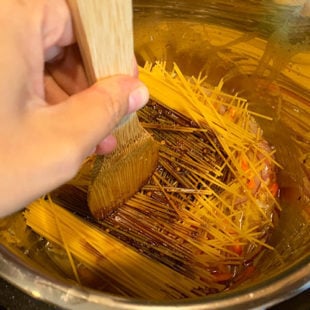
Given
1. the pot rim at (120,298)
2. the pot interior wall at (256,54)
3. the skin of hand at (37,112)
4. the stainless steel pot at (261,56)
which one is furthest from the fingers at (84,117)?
the pot interior wall at (256,54)

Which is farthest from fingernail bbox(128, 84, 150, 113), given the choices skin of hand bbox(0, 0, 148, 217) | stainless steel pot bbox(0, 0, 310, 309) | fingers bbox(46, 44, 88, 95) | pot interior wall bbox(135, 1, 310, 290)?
pot interior wall bbox(135, 1, 310, 290)

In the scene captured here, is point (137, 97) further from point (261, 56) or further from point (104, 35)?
point (261, 56)

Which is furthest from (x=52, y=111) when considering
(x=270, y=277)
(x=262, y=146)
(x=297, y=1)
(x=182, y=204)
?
(x=297, y=1)

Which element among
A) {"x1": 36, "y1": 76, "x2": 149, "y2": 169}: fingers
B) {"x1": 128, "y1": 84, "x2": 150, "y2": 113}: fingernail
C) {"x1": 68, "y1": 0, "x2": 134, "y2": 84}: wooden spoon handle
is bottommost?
{"x1": 128, "y1": 84, "x2": 150, "y2": 113}: fingernail

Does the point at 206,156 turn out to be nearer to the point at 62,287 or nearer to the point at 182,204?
the point at 182,204

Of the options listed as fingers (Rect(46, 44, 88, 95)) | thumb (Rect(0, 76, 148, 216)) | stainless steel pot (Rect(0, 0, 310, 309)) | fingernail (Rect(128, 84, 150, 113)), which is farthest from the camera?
stainless steel pot (Rect(0, 0, 310, 309))

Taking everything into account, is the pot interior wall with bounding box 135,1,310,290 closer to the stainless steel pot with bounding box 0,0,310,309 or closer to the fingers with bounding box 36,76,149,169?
the stainless steel pot with bounding box 0,0,310,309

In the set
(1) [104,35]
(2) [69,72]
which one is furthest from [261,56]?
(1) [104,35]
